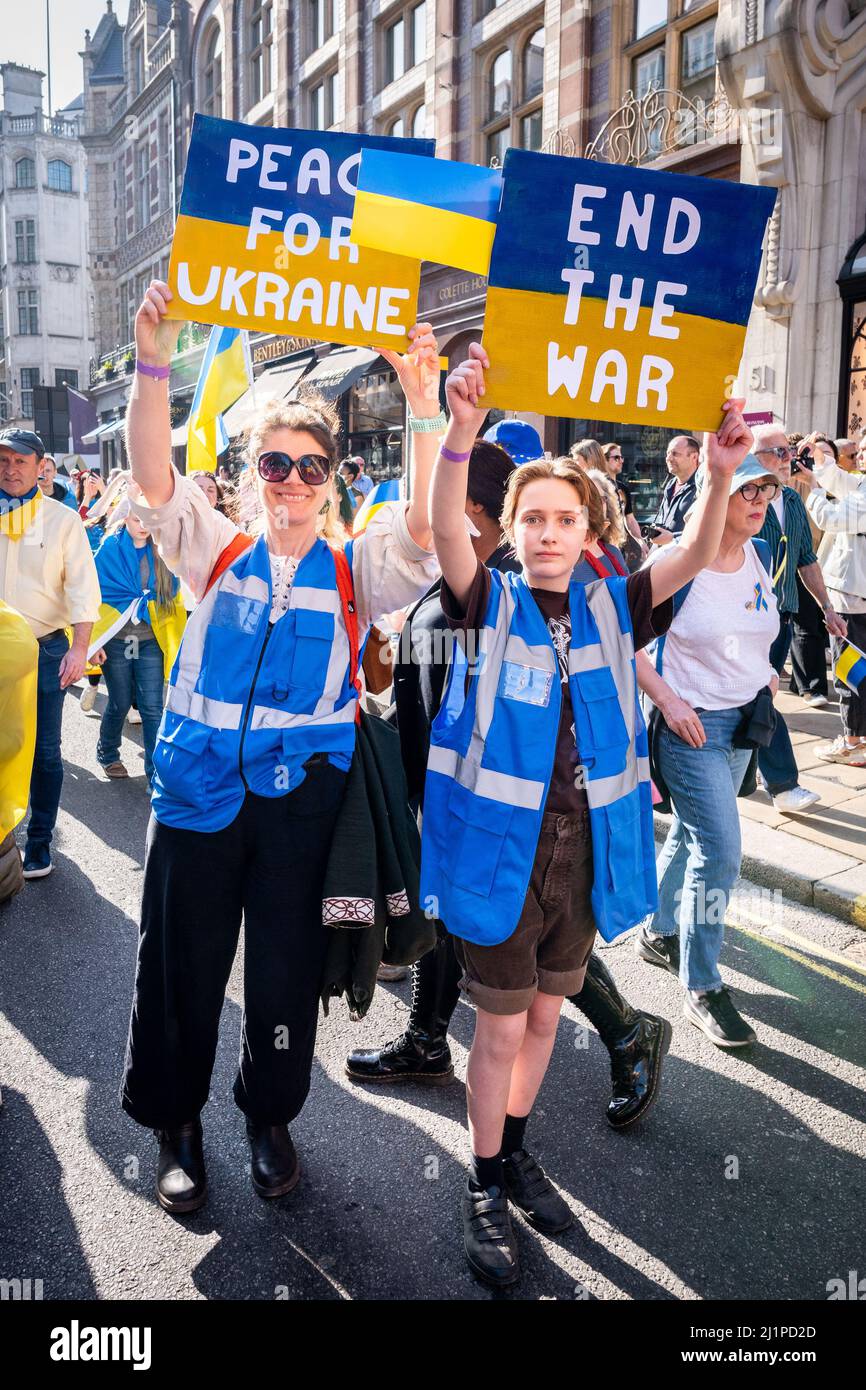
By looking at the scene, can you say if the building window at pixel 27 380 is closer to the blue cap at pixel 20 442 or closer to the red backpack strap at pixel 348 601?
the blue cap at pixel 20 442

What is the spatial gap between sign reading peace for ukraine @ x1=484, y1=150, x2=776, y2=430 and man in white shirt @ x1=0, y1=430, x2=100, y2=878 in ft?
9.74

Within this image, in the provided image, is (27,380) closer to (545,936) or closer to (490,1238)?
(545,936)

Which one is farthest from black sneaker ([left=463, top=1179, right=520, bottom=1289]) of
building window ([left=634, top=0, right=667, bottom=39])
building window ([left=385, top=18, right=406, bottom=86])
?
building window ([left=385, top=18, right=406, bottom=86])

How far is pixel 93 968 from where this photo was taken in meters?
3.96

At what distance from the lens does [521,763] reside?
228cm

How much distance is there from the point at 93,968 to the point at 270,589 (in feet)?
7.41

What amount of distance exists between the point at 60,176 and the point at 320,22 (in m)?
44.0

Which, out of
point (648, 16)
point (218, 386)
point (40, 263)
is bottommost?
point (218, 386)

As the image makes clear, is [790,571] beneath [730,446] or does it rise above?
beneath

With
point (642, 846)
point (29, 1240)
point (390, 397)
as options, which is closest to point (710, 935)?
point (642, 846)

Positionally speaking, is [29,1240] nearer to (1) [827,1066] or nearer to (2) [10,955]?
(2) [10,955]

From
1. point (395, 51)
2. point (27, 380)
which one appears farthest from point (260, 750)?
point (27, 380)

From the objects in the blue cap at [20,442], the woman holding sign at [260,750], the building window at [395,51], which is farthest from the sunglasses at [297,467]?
the building window at [395,51]

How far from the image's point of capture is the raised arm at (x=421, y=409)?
2350 mm
